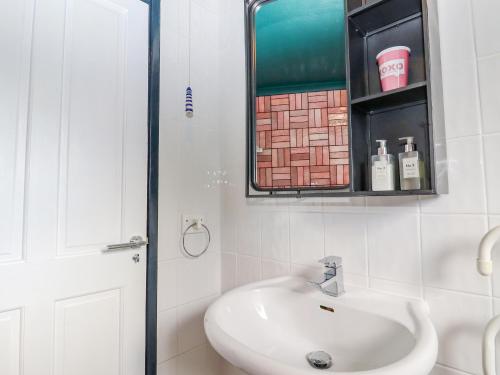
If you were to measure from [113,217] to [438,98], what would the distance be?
1.16 m

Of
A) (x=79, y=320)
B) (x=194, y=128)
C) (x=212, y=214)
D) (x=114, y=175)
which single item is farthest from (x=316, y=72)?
(x=79, y=320)

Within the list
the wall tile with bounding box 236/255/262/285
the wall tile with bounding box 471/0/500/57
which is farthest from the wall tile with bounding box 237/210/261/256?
the wall tile with bounding box 471/0/500/57

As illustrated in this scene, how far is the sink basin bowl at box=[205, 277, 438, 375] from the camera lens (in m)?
0.66

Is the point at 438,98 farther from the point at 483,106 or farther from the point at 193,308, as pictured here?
the point at 193,308

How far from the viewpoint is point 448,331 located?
2.58 feet

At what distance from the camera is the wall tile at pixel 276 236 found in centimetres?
118

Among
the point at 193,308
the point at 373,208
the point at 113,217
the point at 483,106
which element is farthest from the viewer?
the point at 193,308

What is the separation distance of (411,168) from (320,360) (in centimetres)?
62

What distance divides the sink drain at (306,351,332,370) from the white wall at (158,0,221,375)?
25.7 inches

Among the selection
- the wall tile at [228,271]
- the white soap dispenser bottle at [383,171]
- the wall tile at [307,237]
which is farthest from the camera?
the wall tile at [228,271]

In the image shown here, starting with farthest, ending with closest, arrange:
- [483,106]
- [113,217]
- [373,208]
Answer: [113,217] → [373,208] → [483,106]

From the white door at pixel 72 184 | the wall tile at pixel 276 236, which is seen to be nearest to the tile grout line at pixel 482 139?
the wall tile at pixel 276 236

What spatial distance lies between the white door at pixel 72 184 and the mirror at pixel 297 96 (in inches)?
19.7

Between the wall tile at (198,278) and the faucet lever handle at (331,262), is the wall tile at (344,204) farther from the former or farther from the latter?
the wall tile at (198,278)
